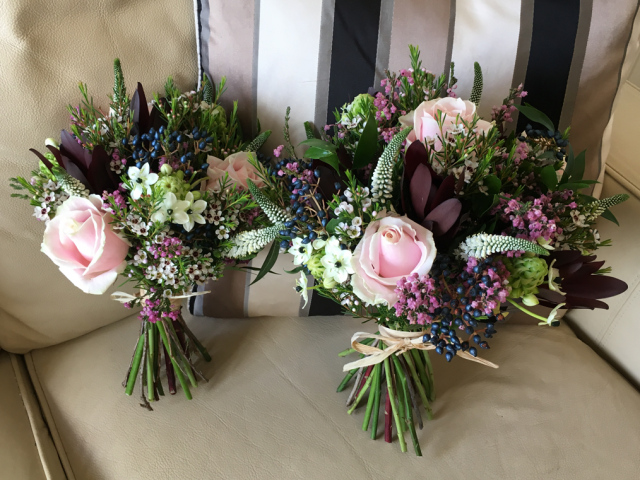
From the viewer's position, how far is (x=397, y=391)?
0.78m

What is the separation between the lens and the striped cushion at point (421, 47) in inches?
29.6

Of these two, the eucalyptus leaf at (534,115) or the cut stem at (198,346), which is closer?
the eucalyptus leaf at (534,115)

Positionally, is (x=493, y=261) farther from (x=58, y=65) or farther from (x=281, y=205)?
(x=58, y=65)

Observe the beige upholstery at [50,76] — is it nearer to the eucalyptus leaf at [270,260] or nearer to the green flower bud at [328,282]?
the eucalyptus leaf at [270,260]

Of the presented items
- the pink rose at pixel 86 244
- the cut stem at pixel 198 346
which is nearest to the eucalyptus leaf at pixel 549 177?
the pink rose at pixel 86 244

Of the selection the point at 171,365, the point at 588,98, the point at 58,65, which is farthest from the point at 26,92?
the point at 588,98

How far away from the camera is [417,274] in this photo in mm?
515

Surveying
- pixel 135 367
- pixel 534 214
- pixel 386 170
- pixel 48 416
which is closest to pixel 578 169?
pixel 534 214

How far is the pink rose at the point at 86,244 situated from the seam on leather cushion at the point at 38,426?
0.35 meters

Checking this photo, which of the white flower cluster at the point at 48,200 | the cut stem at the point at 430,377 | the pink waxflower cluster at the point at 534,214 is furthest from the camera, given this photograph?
the cut stem at the point at 430,377

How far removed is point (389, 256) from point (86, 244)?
0.39 metres

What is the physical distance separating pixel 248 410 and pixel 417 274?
0.48 metres

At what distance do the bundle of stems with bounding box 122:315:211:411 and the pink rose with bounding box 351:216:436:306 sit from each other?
0.42 m

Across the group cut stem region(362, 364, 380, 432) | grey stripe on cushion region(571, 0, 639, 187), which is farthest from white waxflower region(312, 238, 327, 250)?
grey stripe on cushion region(571, 0, 639, 187)
